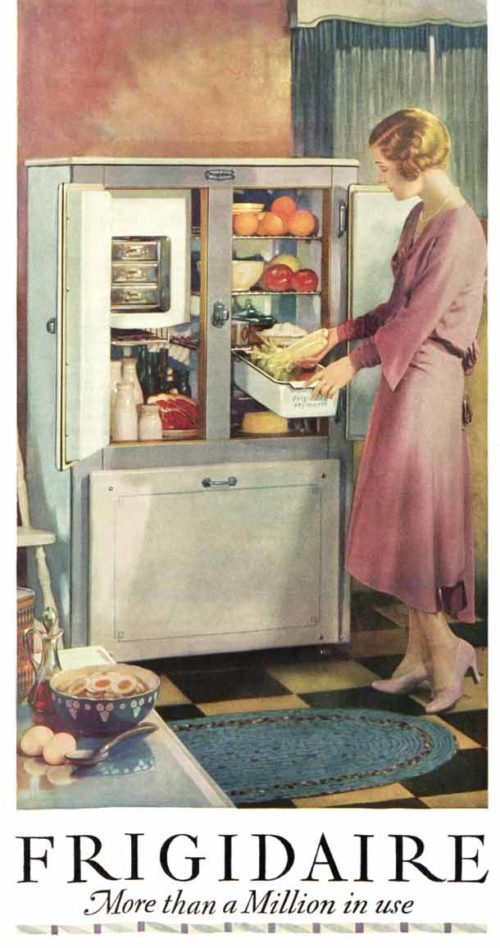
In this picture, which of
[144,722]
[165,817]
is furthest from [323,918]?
[144,722]

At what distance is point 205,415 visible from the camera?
545 cm

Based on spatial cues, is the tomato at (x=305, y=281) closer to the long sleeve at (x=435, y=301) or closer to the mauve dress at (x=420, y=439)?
the mauve dress at (x=420, y=439)

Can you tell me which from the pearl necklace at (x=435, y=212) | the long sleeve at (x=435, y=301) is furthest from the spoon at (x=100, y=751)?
the pearl necklace at (x=435, y=212)

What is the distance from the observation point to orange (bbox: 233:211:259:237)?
5439 millimetres

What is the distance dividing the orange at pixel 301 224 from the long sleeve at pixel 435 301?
66cm

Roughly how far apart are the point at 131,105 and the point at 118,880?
2.71 m

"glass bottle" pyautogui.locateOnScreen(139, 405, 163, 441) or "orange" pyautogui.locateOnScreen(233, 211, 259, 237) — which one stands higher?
"orange" pyautogui.locateOnScreen(233, 211, 259, 237)

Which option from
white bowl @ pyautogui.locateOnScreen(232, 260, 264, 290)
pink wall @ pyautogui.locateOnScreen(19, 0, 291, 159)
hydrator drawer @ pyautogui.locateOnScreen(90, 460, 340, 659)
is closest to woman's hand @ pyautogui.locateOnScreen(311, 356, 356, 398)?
hydrator drawer @ pyautogui.locateOnScreen(90, 460, 340, 659)

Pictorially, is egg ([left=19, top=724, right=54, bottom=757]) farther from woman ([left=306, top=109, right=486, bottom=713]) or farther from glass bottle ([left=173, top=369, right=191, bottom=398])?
glass bottle ([left=173, top=369, right=191, bottom=398])

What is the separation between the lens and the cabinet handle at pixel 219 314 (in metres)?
5.40

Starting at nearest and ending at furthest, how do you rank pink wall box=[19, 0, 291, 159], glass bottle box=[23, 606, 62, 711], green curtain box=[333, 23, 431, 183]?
glass bottle box=[23, 606, 62, 711] < pink wall box=[19, 0, 291, 159] < green curtain box=[333, 23, 431, 183]

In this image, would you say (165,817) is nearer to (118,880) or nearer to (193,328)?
(118,880)

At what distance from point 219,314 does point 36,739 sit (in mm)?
2437

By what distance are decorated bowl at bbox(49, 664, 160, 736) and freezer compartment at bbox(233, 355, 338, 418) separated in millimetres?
1964
